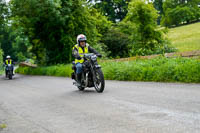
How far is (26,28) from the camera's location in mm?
27859

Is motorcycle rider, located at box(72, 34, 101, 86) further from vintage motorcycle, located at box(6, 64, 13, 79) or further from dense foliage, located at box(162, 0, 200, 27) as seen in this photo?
dense foliage, located at box(162, 0, 200, 27)

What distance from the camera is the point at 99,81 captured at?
9.30 meters

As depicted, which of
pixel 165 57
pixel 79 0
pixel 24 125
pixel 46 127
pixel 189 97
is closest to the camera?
pixel 46 127

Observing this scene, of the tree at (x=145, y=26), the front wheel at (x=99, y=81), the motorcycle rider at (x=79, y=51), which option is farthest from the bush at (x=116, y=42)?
the front wheel at (x=99, y=81)

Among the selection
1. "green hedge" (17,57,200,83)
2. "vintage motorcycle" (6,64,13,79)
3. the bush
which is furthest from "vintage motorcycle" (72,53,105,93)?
the bush

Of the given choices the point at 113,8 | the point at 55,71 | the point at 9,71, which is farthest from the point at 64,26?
the point at 113,8

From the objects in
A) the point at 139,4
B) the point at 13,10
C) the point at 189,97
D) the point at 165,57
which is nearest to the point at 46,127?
the point at 189,97

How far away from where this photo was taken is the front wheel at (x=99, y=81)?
29.7ft

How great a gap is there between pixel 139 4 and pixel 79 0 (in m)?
4.93

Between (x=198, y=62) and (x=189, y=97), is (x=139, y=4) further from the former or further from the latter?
(x=189, y=97)

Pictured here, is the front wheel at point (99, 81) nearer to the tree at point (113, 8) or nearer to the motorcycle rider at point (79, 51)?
the motorcycle rider at point (79, 51)

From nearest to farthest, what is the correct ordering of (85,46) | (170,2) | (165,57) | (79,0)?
(85,46)
(165,57)
(79,0)
(170,2)

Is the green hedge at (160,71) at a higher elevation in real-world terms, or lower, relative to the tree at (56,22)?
lower

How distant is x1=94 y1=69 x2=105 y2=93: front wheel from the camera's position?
357 inches
